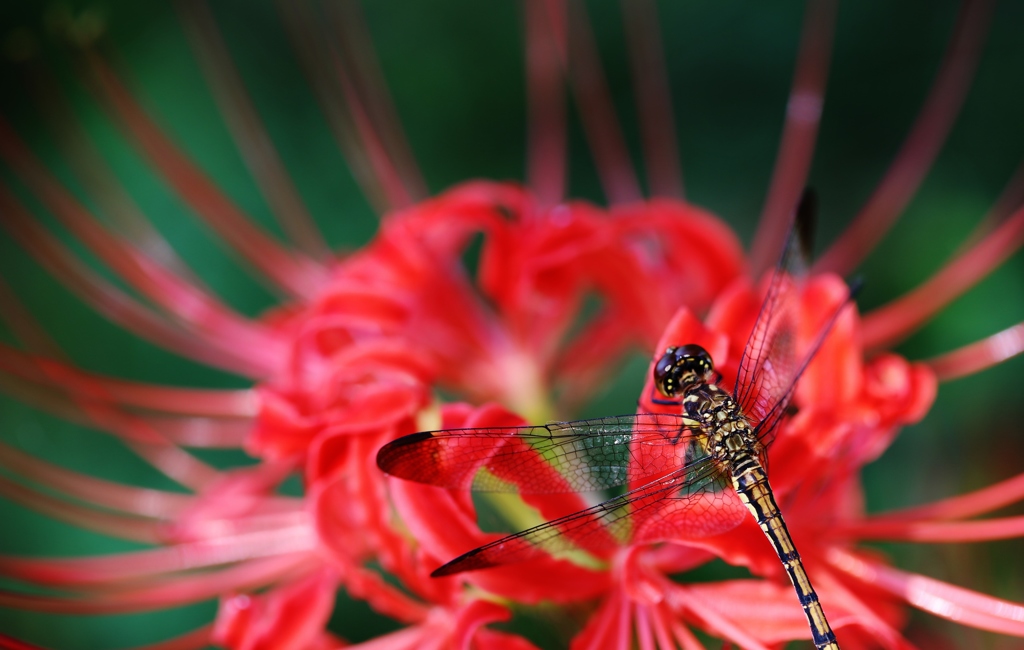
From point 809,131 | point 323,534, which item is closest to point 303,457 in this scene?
point 323,534

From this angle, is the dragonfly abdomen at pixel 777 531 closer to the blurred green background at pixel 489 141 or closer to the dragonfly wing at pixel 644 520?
the dragonfly wing at pixel 644 520

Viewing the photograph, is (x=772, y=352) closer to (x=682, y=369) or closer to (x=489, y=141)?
(x=682, y=369)

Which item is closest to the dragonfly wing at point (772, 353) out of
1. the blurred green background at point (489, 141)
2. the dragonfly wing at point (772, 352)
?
the dragonfly wing at point (772, 352)

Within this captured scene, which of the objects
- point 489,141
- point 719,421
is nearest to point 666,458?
point 719,421

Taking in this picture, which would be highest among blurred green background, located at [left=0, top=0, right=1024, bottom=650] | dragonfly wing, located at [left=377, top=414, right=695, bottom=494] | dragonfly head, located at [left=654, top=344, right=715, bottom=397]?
blurred green background, located at [left=0, top=0, right=1024, bottom=650]

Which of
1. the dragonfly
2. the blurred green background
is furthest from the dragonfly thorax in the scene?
the blurred green background

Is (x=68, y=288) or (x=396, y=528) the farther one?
(x=68, y=288)

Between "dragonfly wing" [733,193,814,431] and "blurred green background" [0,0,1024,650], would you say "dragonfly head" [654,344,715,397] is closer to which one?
"dragonfly wing" [733,193,814,431]

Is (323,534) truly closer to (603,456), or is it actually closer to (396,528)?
(396,528)
